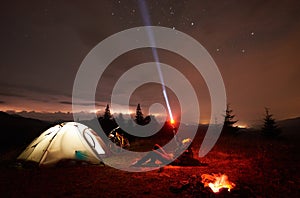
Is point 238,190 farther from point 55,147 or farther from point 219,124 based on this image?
point 219,124

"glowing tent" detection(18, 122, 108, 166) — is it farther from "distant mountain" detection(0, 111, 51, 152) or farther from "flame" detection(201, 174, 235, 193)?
"distant mountain" detection(0, 111, 51, 152)

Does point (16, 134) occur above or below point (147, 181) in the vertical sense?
above

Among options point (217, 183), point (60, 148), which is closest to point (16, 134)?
point (60, 148)

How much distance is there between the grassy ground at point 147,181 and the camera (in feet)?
20.5

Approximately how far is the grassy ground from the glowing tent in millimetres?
565

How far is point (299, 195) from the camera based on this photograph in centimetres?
593

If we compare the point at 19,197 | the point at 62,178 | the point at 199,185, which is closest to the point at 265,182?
the point at 199,185

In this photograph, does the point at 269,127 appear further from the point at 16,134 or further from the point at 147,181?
the point at 16,134

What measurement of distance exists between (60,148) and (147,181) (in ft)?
17.0

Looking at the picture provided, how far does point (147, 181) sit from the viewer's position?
24.6 ft

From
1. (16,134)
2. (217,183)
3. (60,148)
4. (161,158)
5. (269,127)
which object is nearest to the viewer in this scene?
(217,183)

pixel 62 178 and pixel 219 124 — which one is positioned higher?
pixel 219 124

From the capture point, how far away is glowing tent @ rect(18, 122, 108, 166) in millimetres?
9555

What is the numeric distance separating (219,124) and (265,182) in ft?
145
